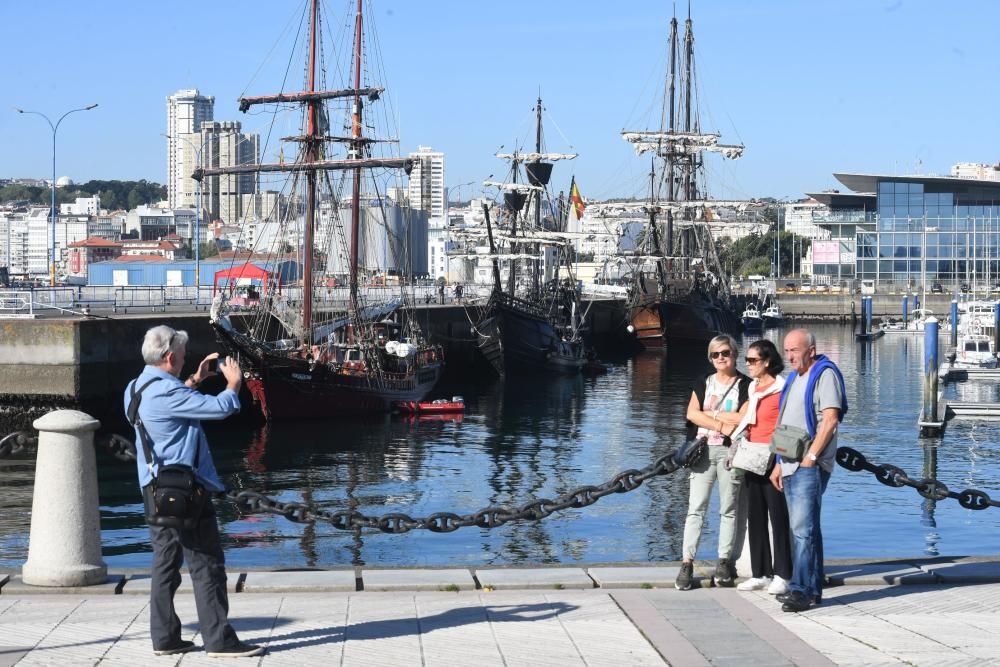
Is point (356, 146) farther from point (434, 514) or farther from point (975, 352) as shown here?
point (434, 514)

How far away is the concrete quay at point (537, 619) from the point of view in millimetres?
8453

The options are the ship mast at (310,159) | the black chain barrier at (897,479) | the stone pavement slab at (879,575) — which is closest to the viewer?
the stone pavement slab at (879,575)

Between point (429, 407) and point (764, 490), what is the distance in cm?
3547

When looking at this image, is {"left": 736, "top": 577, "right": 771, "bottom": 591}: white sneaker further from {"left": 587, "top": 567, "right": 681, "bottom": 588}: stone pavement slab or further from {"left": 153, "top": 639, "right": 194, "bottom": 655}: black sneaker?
{"left": 153, "top": 639, "right": 194, "bottom": 655}: black sneaker

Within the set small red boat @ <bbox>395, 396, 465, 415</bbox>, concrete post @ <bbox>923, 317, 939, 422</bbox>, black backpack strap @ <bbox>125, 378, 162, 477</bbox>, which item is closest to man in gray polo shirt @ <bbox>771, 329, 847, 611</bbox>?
black backpack strap @ <bbox>125, 378, 162, 477</bbox>

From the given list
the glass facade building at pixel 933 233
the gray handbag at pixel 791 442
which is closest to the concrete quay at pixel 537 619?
the gray handbag at pixel 791 442

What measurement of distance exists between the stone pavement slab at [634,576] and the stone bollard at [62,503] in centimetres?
384

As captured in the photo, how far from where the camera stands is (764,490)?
10.3 metres

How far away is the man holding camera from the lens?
835 centimetres

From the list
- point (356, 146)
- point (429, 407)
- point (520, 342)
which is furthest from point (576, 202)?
point (429, 407)

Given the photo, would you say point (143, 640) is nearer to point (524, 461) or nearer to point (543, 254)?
point (524, 461)

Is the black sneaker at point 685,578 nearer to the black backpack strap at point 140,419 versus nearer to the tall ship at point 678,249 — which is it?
the black backpack strap at point 140,419

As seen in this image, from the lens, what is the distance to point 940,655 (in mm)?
8422

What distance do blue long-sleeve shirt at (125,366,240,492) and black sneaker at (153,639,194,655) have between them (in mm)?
965
